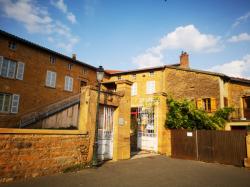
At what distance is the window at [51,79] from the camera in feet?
63.6

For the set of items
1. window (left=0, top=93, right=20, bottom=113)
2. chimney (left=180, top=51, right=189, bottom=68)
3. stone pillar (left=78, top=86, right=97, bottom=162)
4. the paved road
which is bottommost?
the paved road

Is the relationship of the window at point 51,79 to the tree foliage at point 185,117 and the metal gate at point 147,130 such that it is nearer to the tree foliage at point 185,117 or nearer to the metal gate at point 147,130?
the metal gate at point 147,130

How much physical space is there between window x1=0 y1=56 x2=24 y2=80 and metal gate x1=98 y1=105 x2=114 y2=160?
11.6 meters

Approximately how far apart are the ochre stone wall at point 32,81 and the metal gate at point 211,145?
13.3 metres

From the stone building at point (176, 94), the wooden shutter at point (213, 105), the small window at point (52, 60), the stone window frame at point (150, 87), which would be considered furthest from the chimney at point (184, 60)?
the small window at point (52, 60)

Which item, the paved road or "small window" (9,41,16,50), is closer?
the paved road

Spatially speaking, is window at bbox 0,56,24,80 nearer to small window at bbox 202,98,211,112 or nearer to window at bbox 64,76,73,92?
window at bbox 64,76,73,92

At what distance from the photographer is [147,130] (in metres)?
13.5

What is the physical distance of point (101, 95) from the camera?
898cm

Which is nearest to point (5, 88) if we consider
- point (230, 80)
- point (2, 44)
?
point (2, 44)

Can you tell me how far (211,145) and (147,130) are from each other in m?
4.47

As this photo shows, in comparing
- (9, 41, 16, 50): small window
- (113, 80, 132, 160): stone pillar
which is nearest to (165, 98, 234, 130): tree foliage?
(113, 80, 132, 160): stone pillar

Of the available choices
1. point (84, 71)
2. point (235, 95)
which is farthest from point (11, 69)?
point (235, 95)

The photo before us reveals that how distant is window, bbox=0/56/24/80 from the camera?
15938 millimetres
